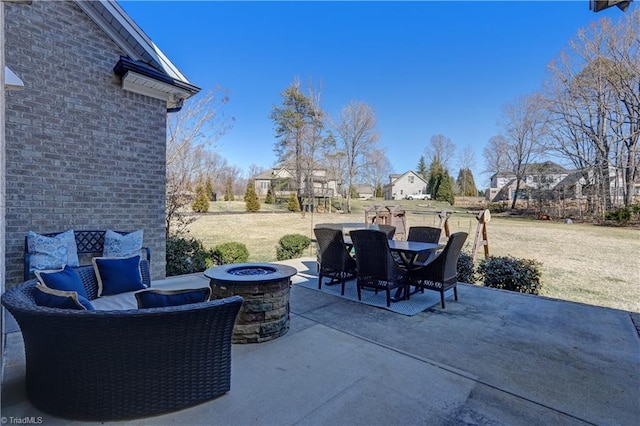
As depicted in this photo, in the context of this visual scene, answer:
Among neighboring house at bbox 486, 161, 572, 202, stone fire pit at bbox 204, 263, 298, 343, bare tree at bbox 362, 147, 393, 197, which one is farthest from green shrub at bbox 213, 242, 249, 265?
neighboring house at bbox 486, 161, 572, 202

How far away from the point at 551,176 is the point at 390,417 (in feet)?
98.1

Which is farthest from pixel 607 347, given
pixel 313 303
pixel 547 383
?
pixel 313 303

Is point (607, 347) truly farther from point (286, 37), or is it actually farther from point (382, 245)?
point (286, 37)

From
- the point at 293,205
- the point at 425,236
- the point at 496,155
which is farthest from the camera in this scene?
the point at 496,155

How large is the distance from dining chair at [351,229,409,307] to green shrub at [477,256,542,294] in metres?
2.17

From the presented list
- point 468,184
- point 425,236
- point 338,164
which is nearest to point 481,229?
point 425,236

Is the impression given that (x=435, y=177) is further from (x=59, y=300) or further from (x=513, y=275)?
(x=59, y=300)

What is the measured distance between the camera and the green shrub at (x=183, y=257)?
6.58m

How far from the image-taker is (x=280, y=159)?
27.1 m

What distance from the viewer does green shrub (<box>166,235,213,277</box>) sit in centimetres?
658

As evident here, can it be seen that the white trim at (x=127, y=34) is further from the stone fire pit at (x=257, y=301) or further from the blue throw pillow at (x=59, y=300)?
the blue throw pillow at (x=59, y=300)

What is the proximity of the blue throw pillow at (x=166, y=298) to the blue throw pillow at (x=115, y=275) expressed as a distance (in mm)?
2120

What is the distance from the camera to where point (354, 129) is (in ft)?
90.9

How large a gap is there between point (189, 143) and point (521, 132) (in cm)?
2994
